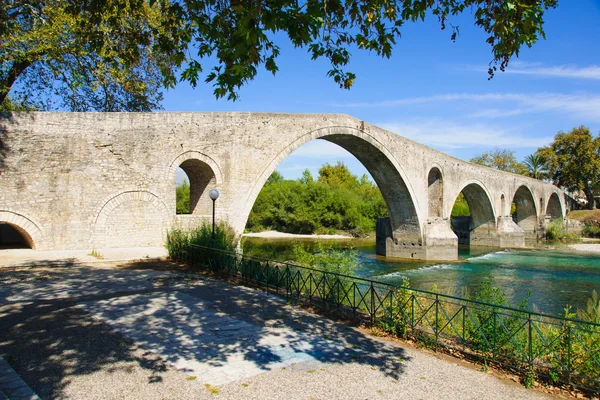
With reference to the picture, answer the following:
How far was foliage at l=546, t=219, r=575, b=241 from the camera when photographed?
1480 inches

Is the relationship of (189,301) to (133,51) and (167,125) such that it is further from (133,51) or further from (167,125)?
(167,125)

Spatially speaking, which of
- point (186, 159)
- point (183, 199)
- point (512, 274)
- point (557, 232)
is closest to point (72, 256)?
point (186, 159)

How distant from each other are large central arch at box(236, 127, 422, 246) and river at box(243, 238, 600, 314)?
6.22ft

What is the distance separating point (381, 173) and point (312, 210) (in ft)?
58.5

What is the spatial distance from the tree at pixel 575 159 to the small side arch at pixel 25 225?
49.4m

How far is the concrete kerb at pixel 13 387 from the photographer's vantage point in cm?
369

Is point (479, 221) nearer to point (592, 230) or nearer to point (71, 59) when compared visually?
point (592, 230)

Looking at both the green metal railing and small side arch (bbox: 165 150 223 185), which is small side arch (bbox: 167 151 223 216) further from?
the green metal railing

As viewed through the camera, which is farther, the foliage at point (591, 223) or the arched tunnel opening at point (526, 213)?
the arched tunnel opening at point (526, 213)

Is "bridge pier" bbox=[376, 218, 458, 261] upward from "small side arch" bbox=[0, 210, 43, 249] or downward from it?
downward

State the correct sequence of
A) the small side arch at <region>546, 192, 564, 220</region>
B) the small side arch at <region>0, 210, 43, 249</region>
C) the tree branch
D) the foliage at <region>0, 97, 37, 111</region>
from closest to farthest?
the small side arch at <region>0, 210, 43, 249</region> → the tree branch → the foliage at <region>0, 97, 37, 111</region> → the small side arch at <region>546, 192, 564, 220</region>

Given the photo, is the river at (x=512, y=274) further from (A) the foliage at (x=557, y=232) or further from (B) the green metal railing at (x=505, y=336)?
(A) the foliage at (x=557, y=232)

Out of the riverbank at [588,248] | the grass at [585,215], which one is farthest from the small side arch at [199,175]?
the grass at [585,215]

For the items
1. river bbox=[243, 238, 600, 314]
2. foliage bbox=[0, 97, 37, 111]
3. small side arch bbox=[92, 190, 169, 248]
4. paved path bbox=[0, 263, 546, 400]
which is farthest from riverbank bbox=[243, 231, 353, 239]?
paved path bbox=[0, 263, 546, 400]
